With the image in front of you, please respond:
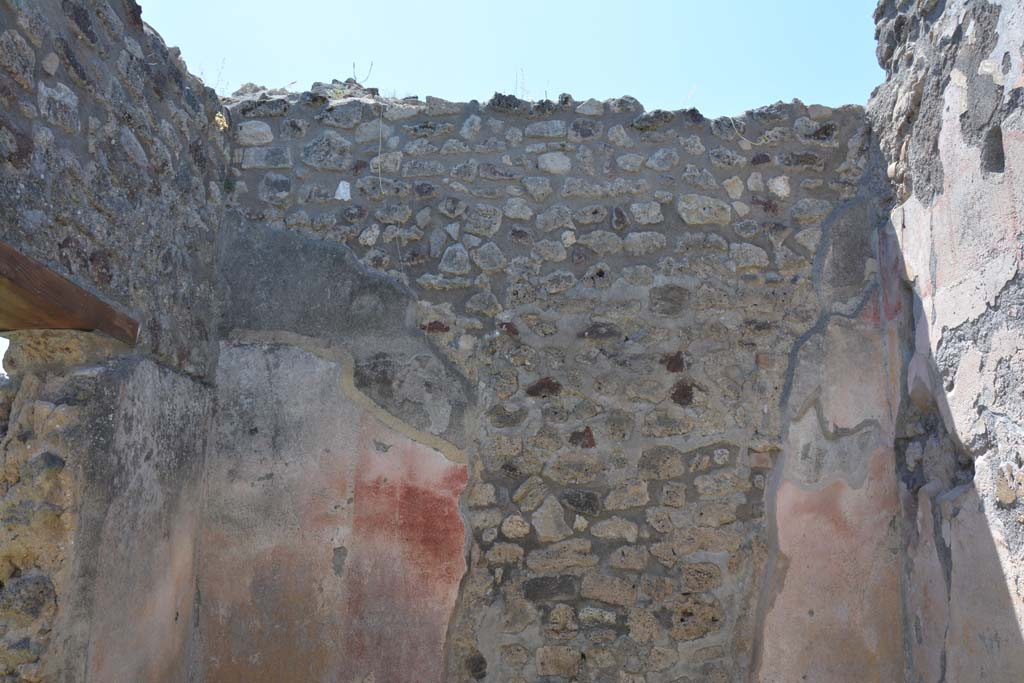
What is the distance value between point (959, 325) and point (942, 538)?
0.67 metres

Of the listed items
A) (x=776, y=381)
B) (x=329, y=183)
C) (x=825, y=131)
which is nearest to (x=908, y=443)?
(x=776, y=381)

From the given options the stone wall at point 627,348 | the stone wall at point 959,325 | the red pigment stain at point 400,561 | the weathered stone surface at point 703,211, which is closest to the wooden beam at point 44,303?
the stone wall at point 627,348

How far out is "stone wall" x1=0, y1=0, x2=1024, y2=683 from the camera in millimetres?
2695

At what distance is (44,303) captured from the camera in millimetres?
2164

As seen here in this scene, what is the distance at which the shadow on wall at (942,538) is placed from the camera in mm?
2320

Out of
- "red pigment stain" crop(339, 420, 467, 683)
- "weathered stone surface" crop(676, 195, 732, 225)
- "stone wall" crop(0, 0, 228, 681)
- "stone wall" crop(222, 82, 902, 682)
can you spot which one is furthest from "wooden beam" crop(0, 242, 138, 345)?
"weathered stone surface" crop(676, 195, 732, 225)

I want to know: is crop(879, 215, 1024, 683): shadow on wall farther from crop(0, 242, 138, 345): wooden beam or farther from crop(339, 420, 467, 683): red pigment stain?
crop(0, 242, 138, 345): wooden beam

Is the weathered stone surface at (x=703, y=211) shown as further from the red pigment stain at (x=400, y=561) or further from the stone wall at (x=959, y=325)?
the red pigment stain at (x=400, y=561)

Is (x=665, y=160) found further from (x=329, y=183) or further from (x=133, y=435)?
(x=133, y=435)

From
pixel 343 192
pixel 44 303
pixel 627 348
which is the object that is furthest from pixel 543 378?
pixel 44 303

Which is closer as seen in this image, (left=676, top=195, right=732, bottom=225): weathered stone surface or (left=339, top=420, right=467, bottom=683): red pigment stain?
(left=339, top=420, right=467, bottom=683): red pigment stain

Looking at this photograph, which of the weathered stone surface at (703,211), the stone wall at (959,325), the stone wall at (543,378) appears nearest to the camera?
the stone wall at (959,325)

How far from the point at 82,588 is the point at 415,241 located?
64.9 inches

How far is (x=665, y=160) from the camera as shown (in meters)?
3.35
